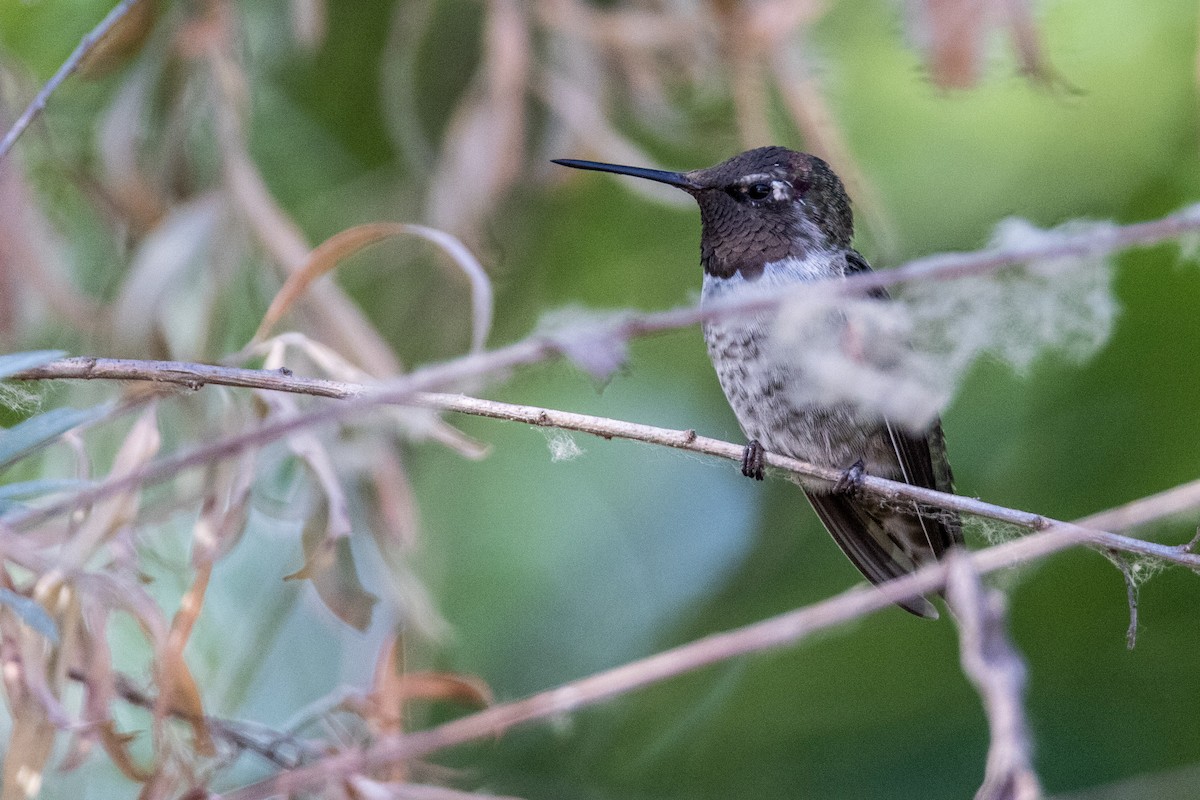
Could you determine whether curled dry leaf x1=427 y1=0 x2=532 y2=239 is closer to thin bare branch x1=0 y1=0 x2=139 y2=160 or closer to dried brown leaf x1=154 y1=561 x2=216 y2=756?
thin bare branch x1=0 y1=0 x2=139 y2=160

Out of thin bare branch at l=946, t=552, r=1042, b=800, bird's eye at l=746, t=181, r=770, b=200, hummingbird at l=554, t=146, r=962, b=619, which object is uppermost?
bird's eye at l=746, t=181, r=770, b=200

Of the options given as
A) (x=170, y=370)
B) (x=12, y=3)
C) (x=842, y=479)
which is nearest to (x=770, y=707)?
(x=842, y=479)

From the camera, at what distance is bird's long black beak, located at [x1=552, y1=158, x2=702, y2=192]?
223 cm

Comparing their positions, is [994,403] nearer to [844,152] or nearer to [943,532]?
[943,532]

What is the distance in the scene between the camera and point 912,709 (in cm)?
297

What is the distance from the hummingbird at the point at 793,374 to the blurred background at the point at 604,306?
112mm

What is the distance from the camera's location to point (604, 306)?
3.34 meters

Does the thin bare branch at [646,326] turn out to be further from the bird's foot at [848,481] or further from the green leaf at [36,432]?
the bird's foot at [848,481]

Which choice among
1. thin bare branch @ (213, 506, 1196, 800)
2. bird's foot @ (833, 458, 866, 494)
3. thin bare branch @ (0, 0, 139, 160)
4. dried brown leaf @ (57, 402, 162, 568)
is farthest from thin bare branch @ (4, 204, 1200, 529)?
bird's foot @ (833, 458, 866, 494)

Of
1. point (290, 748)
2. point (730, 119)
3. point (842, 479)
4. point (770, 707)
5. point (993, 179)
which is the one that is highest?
point (993, 179)

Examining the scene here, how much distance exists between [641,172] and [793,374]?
47 centimetres

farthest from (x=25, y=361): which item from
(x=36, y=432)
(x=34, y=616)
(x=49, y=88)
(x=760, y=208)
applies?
(x=760, y=208)

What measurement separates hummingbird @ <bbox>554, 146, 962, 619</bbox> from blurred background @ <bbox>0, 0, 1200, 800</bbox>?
11cm

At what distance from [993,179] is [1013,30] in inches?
65.1
